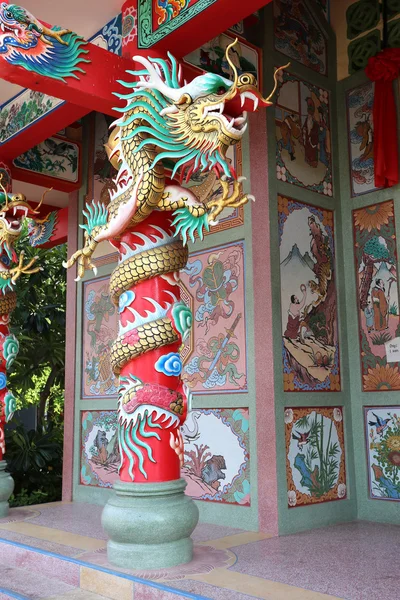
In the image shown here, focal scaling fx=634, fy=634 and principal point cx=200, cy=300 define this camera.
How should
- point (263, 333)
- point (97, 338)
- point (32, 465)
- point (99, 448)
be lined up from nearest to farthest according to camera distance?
point (263, 333)
point (99, 448)
point (97, 338)
point (32, 465)

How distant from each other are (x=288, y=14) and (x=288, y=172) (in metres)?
1.21

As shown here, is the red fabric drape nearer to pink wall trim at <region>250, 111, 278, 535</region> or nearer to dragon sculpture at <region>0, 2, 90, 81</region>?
pink wall trim at <region>250, 111, 278, 535</region>

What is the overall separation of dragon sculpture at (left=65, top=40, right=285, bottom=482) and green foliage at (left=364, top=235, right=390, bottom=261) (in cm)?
159

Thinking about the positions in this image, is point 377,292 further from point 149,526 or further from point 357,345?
point 149,526

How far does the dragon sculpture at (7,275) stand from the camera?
438 centimetres

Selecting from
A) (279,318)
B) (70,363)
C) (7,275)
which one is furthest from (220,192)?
(70,363)

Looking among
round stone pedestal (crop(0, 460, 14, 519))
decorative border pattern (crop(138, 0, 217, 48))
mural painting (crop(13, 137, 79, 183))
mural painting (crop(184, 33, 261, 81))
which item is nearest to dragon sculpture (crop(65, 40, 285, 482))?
decorative border pattern (crop(138, 0, 217, 48))

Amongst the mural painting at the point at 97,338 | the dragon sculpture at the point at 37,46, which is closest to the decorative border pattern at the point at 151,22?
the dragon sculpture at the point at 37,46

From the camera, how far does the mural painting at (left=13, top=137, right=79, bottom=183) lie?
5375 mm

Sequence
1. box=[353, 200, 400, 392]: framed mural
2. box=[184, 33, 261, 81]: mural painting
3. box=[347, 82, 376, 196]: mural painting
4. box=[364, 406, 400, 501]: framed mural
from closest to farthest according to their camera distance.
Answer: box=[184, 33, 261, 81]: mural painting, box=[364, 406, 400, 501]: framed mural, box=[353, 200, 400, 392]: framed mural, box=[347, 82, 376, 196]: mural painting

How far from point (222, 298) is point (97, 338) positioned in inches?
61.9

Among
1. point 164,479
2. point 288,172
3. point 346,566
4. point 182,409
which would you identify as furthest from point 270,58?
point 346,566

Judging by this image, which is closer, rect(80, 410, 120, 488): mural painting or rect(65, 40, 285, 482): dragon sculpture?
rect(65, 40, 285, 482): dragon sculpture

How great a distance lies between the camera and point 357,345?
13.9ft
